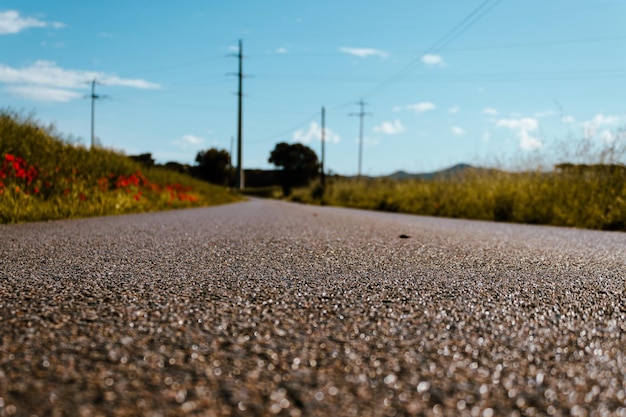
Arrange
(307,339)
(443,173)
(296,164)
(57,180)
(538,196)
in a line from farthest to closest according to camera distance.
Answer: (296,164), (443,173), (538,196), (57,180), (307,339)

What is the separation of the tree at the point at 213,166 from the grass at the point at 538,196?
45739 millimetres

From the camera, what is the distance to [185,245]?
3545mm

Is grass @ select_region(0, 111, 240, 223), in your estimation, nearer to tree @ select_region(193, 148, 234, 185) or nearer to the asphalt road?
the asphalt road

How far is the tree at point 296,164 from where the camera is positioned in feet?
210

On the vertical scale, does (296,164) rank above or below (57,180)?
above

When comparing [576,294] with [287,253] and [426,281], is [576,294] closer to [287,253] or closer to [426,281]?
[426,281]

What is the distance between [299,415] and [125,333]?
1.94 feet

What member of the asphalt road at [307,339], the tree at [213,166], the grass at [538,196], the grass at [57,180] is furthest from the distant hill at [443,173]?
the tree at [213,166]

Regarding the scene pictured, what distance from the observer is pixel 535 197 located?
9617 millimetres

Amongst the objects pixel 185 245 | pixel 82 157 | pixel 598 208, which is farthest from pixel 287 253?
pixel 82 157

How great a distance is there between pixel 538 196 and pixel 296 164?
55.3 m

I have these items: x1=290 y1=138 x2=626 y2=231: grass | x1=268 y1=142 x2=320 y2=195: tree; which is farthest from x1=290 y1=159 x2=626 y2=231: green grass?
x1=268 y1=142 x2=320 y2=195: tree

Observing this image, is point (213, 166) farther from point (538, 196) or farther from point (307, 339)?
point (307, 339)

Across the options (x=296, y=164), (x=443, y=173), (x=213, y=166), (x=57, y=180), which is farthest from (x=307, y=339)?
(x=296, y=164)
